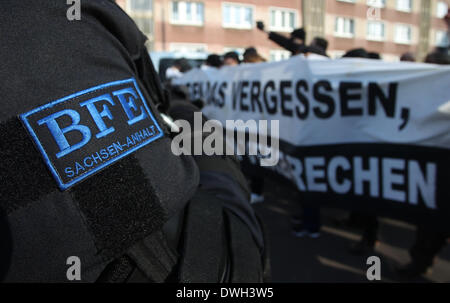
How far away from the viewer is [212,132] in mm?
1006

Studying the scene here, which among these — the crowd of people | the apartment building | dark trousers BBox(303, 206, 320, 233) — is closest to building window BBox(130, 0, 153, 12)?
the apartment building

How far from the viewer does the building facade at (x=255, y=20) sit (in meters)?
16.4

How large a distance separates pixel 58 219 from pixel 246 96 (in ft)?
10.9

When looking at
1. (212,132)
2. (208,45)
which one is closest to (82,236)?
(212,132)

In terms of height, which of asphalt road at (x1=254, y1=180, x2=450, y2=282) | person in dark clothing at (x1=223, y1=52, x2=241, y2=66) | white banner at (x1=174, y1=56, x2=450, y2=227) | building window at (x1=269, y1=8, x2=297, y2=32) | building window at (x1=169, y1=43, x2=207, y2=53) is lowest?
asphalt road at (x1=254, y1=180, x2=450, y2=282)

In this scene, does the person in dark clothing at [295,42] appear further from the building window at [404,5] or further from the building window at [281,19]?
the building window at [404,5]

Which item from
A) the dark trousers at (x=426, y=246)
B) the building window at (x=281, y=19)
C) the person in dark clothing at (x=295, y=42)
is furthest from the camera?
the building window at (x=281, y=19)

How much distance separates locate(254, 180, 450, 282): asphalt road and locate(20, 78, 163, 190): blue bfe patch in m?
2.24

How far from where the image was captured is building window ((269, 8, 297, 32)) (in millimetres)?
17828

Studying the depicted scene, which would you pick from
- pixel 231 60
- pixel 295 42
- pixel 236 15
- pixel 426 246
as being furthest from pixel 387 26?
pixel 426 246

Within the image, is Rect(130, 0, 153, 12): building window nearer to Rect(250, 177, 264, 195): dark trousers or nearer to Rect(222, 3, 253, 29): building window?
Rect(222, 3, 253, 29): building window

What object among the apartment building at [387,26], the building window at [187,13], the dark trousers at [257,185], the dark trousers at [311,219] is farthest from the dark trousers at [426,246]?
Result: the apartment building at [387,26]

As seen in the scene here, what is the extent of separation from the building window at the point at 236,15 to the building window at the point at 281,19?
Result: 114cm
